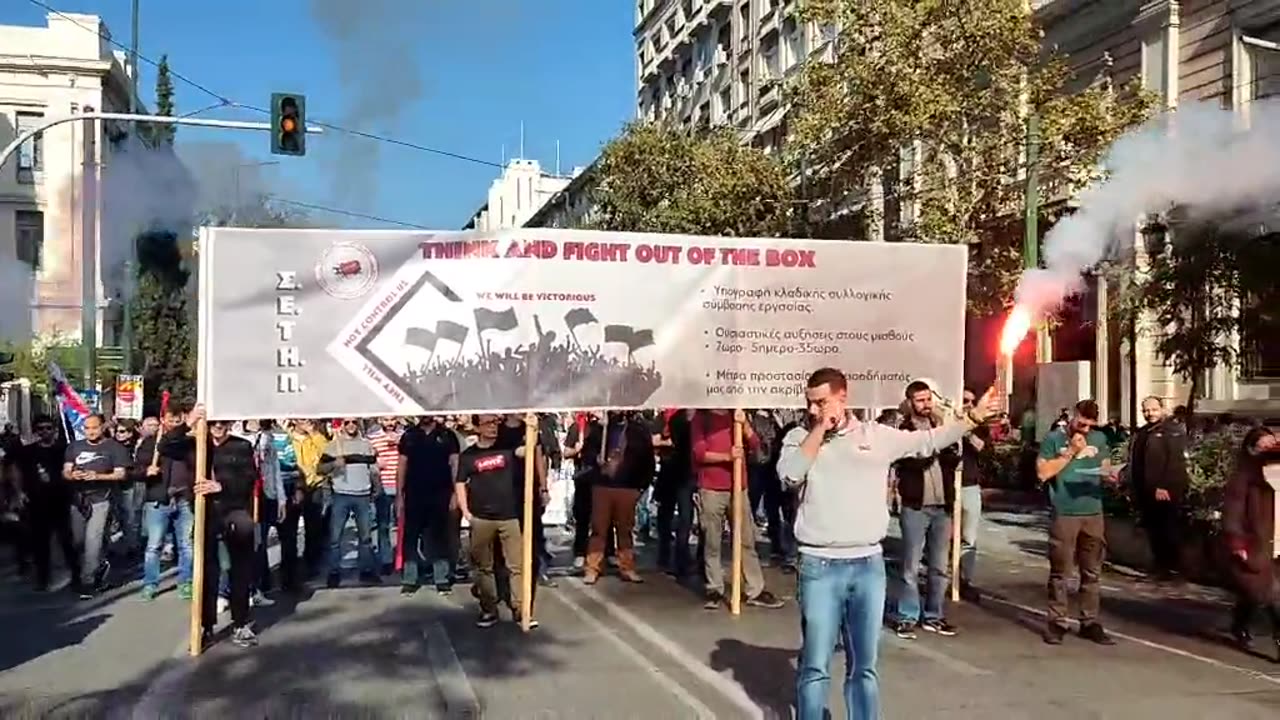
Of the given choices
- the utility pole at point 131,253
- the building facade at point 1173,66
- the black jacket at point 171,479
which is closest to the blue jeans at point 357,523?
the black jacket at point 171,479

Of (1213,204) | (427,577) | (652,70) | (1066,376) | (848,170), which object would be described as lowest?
(427,577)

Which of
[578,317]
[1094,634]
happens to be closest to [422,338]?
[578,317]

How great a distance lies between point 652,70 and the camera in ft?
209

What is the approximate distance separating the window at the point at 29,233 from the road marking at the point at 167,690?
41.6 m

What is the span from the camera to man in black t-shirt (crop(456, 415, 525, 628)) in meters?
9.73

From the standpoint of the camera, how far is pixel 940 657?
8.66 meters

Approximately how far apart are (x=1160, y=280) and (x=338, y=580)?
8.89 meters

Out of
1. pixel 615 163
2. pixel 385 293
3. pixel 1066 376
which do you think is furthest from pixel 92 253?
pixel 385 293

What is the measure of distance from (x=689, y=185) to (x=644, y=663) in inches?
852

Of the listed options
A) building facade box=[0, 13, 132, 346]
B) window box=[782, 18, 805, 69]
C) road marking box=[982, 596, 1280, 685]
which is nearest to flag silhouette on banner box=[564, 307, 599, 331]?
road marking box=[982, 596, 1280, 685]

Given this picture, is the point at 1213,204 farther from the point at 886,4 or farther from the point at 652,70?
the point at 652,70

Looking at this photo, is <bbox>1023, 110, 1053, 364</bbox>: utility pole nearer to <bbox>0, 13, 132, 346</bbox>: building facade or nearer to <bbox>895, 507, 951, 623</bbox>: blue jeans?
<bbox>895, 507, 951, 623</bbox>: blue jeans

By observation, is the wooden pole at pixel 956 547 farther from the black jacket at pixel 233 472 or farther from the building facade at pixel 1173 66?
the building facade at pixel 1173 66

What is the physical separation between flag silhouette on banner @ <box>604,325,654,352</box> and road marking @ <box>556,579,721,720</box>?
81.9 inches
